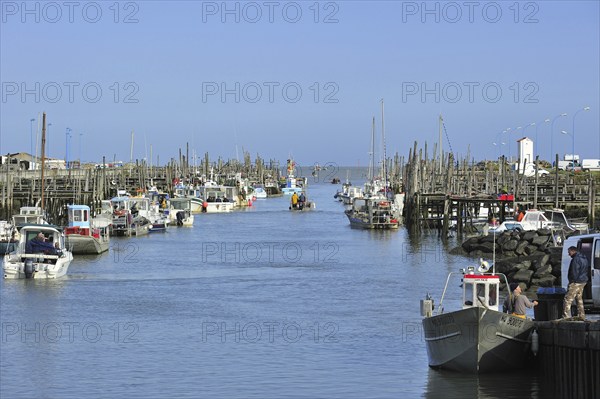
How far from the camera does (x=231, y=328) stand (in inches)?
1316

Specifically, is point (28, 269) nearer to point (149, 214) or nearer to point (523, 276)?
point (523, 276)

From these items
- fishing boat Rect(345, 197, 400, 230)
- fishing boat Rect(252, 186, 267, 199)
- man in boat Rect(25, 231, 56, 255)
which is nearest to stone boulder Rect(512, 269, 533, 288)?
man in boat Rect(25, 231, 56, 255)

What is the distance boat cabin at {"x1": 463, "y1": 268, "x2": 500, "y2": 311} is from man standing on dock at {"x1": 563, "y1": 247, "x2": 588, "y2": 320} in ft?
5.21

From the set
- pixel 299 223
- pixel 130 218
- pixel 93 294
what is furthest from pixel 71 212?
pixel 299 223

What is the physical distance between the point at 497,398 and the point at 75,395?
28.9 feet

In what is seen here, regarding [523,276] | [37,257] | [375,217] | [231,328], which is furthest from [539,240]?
[375,217]

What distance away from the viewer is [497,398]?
23.2 meters

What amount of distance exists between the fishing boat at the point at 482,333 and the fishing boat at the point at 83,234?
3172cm

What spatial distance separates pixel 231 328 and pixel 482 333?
11411 mm

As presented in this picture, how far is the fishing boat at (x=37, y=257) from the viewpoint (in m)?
43.6

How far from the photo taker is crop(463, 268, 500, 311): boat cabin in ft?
79.8

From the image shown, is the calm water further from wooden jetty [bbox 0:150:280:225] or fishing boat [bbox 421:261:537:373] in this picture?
wooden jetty [bbox 0:150:280:225]

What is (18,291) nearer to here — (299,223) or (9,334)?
(9,334)

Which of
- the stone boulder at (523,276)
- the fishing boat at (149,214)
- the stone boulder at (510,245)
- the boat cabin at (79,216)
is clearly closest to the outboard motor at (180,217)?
the fishing boat at (149,214)
